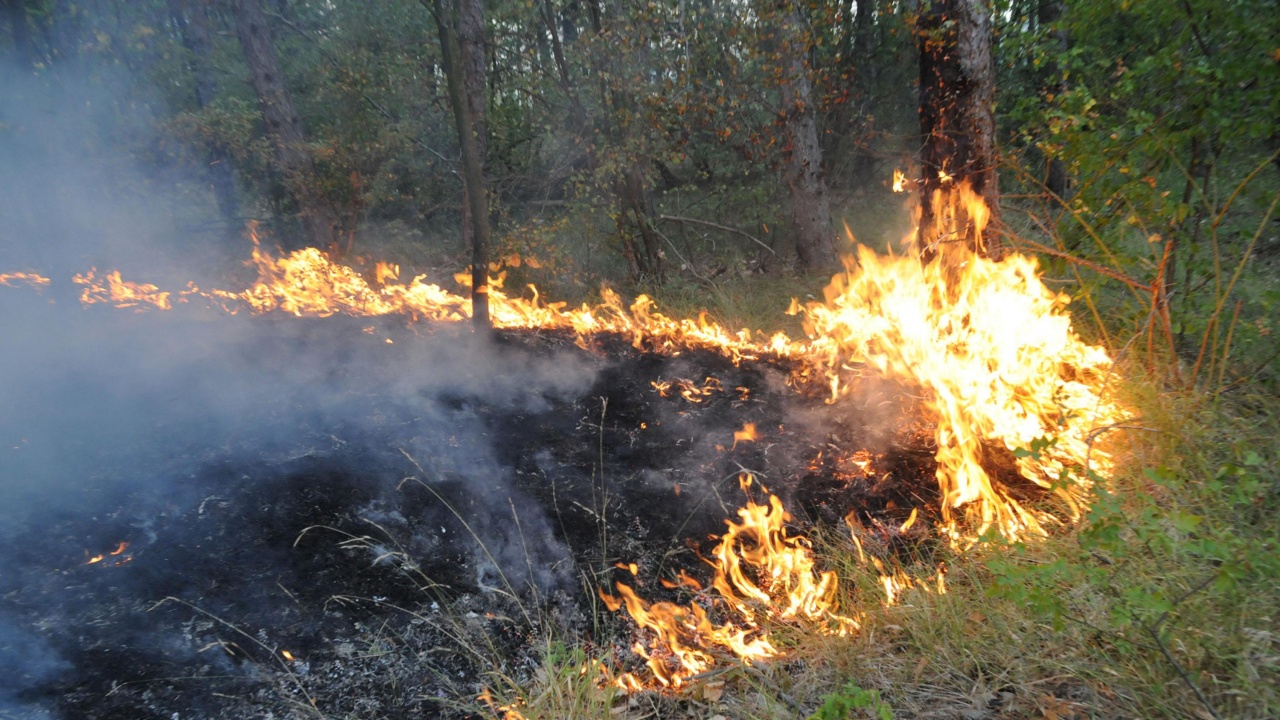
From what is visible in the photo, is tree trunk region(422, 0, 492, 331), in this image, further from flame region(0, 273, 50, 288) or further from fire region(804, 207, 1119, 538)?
flame region(0, 273, 50, 288)

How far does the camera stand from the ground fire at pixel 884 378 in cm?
348

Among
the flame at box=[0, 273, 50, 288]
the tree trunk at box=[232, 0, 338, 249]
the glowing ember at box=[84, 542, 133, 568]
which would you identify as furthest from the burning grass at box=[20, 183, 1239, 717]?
the tree trunk at box=[232, 0, 338, 249]

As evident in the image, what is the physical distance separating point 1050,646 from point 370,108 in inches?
438

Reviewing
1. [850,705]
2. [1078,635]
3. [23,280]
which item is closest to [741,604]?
[850,705]

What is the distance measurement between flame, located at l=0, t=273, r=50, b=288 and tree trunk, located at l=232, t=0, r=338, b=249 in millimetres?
4140

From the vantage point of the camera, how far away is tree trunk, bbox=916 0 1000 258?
5.11 metres

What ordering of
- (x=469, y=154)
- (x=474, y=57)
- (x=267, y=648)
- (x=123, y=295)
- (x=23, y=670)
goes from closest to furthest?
(x=23, y=670) < (x=267, y=648) < (x=469, y=154) < (x=123, y=295) < (x=474, y=57)

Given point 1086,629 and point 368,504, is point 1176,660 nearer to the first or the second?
point 1086,629

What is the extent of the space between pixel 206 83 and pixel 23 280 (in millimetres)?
8149

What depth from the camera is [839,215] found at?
12258 mm

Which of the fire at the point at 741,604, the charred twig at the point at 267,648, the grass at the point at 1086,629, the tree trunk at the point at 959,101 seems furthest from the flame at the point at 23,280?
the tree trunk at the point at 959,101

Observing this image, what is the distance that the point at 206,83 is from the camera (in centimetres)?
1273

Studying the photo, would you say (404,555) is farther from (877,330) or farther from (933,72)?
(933,72)

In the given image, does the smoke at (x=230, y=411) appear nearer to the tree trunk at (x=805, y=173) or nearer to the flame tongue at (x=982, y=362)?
the flame tongue at (x=982, y=362)
